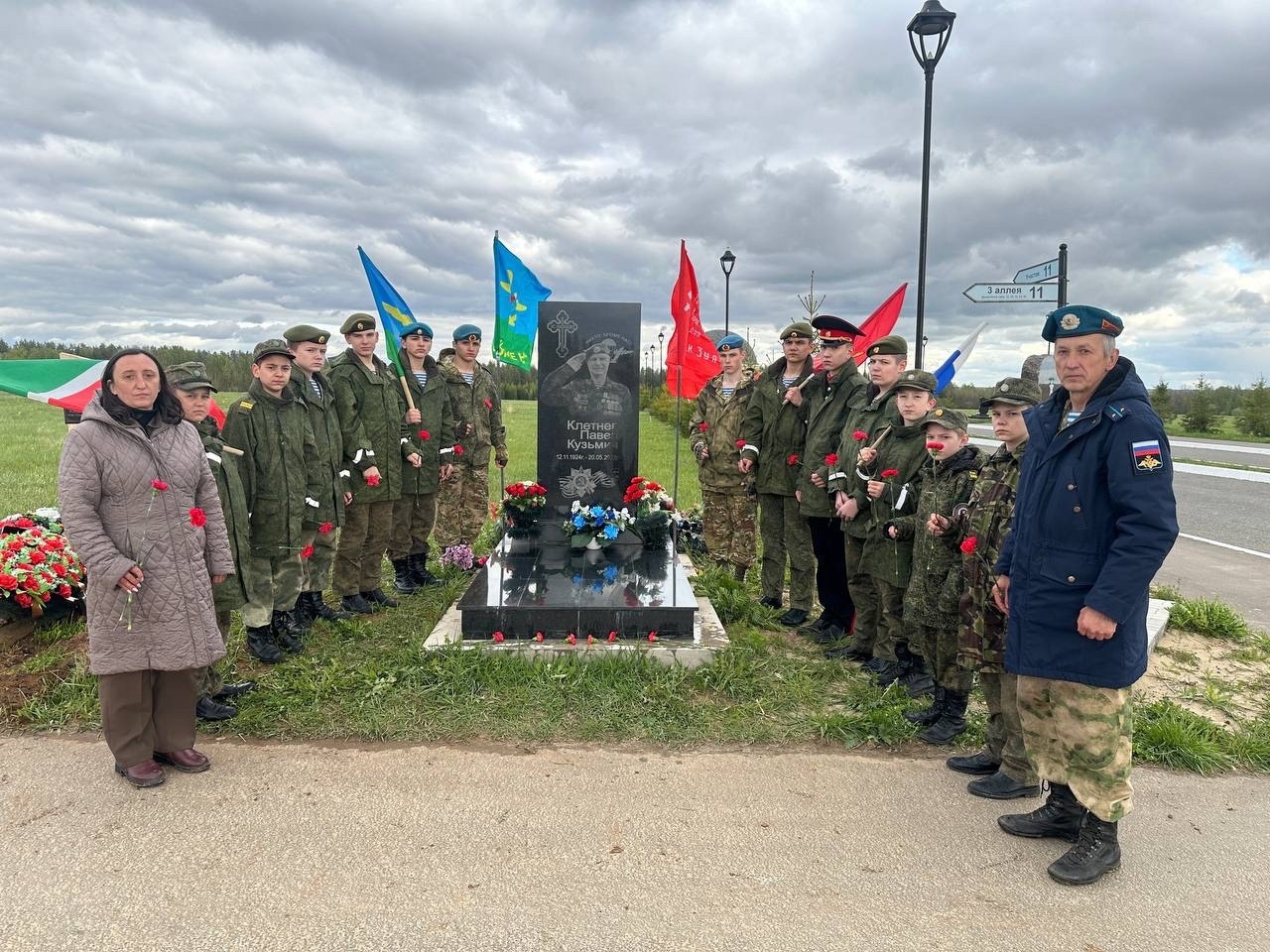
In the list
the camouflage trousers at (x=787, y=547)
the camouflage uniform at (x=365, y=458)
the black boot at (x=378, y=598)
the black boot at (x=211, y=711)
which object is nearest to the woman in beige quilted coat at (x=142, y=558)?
the black boot at (x=211, y=711)

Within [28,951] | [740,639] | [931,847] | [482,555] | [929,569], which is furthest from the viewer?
[482,555]

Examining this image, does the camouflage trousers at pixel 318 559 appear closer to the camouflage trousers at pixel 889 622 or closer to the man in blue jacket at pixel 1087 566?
the camouflage trousers at pixel 889 622

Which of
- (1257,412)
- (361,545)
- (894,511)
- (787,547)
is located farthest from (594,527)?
(1257,412)

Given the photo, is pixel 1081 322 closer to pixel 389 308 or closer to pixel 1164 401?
pixel 389 308

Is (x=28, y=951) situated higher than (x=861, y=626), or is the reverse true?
(x=861, y=626)

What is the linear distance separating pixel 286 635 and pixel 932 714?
13.6 feet

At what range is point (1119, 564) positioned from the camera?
2.72 m

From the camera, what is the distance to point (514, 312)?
25.0ft

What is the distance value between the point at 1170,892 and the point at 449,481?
250 inches

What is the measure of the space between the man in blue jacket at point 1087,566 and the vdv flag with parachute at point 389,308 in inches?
199

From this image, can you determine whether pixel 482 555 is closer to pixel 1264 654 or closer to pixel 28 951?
pixel 28 951

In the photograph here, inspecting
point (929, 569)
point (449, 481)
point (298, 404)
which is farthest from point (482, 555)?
point (929, 569)

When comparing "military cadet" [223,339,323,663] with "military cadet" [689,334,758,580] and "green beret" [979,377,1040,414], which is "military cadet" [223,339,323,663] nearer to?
"military cadet" [689,334,758,580]

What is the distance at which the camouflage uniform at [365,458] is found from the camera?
6.09 m
